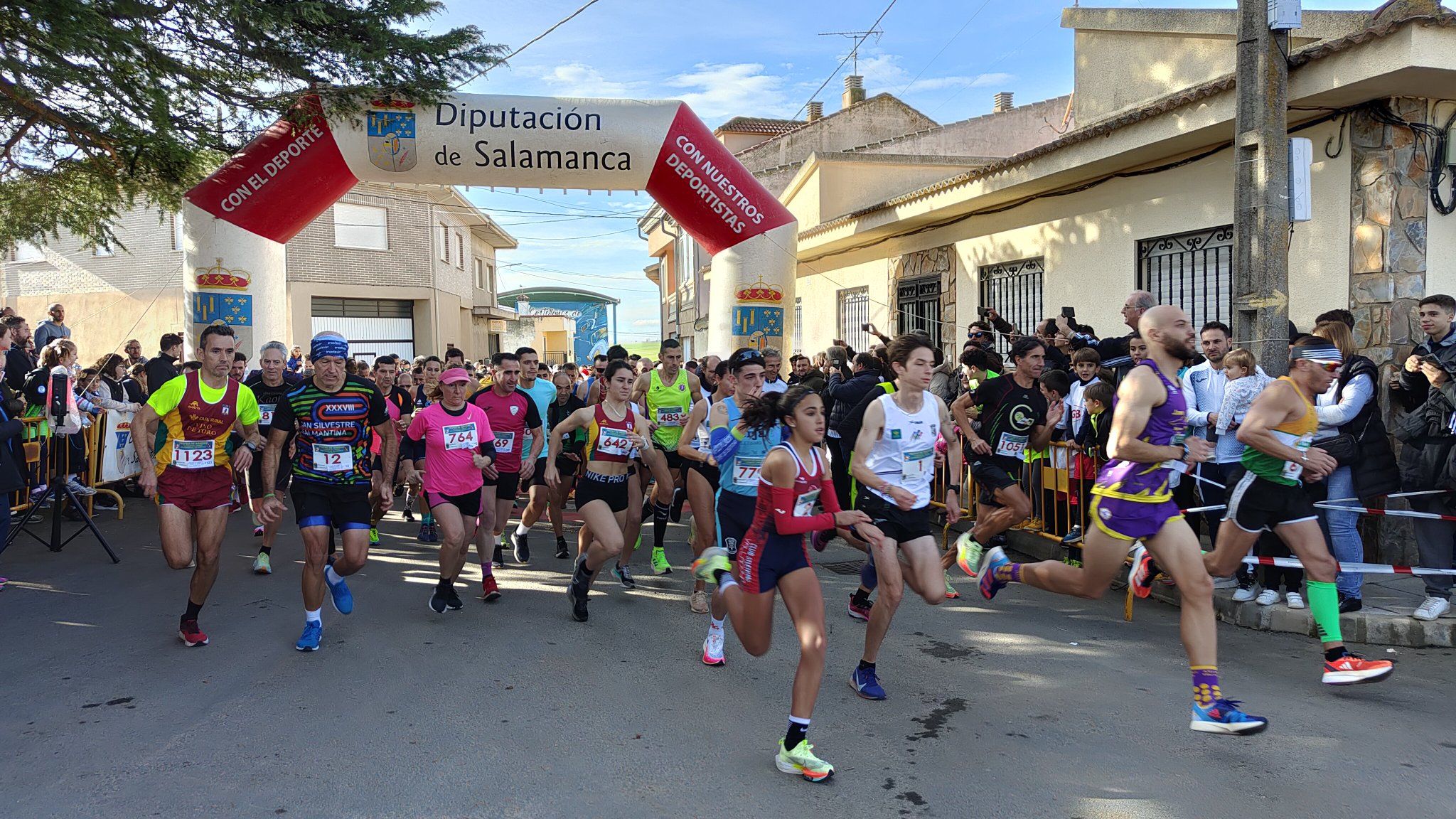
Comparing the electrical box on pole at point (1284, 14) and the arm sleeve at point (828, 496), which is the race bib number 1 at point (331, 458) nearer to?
the arm sleeve at point (828, 496)

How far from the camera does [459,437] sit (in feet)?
22.3

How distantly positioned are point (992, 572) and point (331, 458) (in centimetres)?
403

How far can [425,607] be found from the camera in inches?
270

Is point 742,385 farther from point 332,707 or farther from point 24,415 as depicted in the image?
point 24,415

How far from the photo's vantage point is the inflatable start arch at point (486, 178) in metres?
11.0

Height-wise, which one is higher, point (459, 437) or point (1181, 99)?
point (1181, 99)

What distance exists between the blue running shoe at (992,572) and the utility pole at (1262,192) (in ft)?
8.84

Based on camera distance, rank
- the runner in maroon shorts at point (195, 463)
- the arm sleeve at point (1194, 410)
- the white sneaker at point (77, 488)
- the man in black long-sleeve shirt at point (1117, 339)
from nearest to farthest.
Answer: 1. the runner in maroon shorts at point (195, 463)
2. the arm sleeve at point (1194, 410)
3. the man in black long-sleeve shirt at point (1117, 339)
4. the white sneaker at point (77, 488)

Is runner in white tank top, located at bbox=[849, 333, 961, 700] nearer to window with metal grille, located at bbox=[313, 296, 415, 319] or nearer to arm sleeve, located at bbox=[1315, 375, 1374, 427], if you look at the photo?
arm sleeve, located at bbox=[1315, 375, 1374, 427]

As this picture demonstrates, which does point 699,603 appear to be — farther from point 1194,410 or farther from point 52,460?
point 52,460

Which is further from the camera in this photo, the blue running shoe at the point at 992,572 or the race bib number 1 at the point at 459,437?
the race bib number 1 at the point at 459,437

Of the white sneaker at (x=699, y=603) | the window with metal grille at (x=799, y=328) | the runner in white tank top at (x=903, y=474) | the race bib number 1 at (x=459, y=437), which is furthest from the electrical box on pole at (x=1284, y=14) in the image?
the window with metal grille at (x=799, y=328)

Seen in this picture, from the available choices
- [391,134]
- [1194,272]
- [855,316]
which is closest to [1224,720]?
[1194,272]

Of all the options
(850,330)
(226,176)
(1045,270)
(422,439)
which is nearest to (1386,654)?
(422,439)
